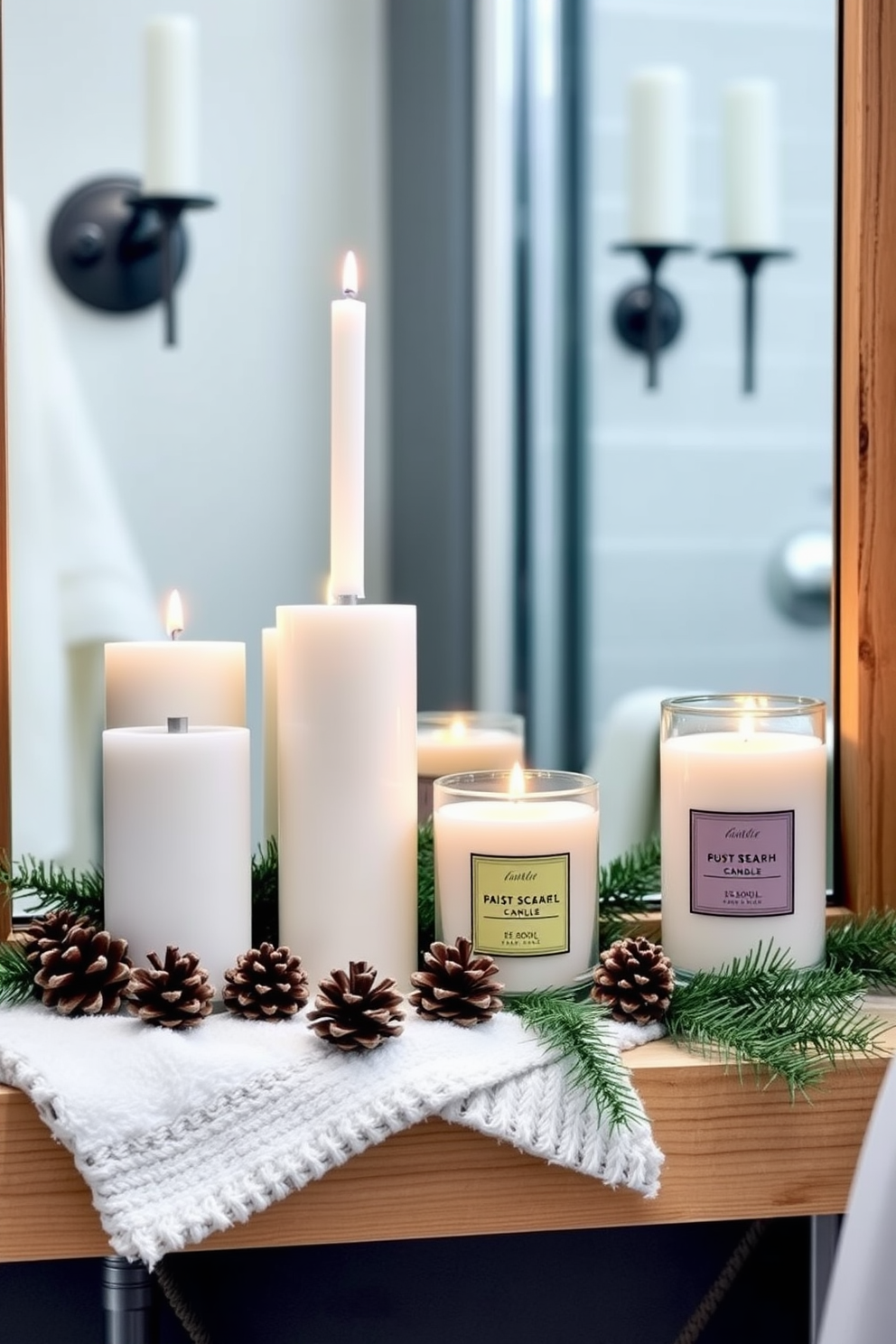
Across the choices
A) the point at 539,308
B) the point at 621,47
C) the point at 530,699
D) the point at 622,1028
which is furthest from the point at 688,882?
the point at 621,47

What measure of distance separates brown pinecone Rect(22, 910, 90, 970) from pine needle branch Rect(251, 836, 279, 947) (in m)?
0.09

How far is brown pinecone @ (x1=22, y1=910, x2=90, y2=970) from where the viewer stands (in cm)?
53

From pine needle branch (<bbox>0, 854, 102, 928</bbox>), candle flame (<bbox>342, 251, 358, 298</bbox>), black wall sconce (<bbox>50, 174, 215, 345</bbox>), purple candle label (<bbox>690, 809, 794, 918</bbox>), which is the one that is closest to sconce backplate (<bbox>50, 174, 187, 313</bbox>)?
black wall sconce (<bbox>50, 174, 215, 345</bbox>)

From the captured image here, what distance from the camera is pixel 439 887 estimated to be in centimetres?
54

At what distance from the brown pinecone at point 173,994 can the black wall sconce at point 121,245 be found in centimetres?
36

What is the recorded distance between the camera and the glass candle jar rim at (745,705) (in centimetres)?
57

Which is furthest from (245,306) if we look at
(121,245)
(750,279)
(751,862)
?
(751,862)

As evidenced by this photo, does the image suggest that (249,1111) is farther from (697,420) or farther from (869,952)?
(697,420)

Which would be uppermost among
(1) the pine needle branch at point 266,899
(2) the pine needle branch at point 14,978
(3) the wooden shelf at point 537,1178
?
(1) the pine needle branch at point 266,899

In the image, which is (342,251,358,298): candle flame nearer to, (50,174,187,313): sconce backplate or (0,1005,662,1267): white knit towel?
(50,174,187,313): sconce backplate

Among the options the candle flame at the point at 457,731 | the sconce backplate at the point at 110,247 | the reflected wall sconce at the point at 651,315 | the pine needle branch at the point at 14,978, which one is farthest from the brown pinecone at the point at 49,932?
the reflected wall sconce at the point at 651,315

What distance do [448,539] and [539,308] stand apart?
14 cm

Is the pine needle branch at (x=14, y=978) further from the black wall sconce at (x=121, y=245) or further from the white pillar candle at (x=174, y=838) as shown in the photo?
the black wall sconce at (x=121, y=245)

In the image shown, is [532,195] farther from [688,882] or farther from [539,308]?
[688,882]
